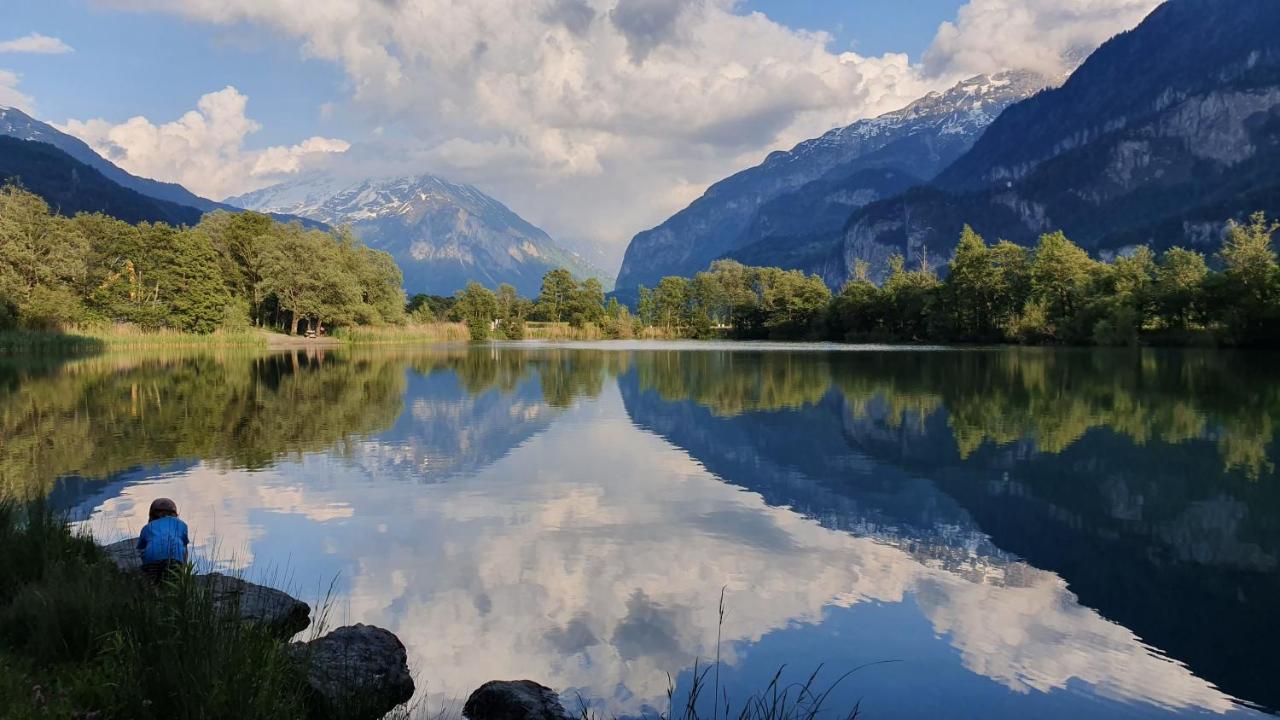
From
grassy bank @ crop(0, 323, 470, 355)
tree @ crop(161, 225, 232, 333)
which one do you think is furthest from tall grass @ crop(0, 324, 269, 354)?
tree @ crop(161, 225, 232, 333)

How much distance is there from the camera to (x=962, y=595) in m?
9.53

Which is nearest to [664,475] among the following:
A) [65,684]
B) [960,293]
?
[65,684]

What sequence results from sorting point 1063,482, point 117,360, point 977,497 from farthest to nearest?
point 117,360 < point 1063,482 < point 977,497

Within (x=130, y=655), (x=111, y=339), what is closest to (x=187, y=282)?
(x=111, y=339)

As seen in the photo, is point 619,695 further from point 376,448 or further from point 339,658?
point 376,448

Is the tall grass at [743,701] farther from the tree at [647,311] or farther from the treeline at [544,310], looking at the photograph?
the tree at [647,311]

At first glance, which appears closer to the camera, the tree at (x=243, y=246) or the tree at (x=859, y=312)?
the tree at (x=243, y=246)

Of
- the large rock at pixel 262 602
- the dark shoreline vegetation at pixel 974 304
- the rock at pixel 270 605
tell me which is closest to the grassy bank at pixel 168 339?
the dark shoreline vegetation at pixel 974 304

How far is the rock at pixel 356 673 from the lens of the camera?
18.9 feet

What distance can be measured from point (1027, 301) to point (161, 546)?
313 ft

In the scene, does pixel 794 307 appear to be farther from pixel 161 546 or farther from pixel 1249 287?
pixel 161 546

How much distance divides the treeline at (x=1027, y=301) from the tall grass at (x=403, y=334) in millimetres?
37625

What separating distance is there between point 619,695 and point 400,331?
96.3m

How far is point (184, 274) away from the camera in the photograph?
72125mm
